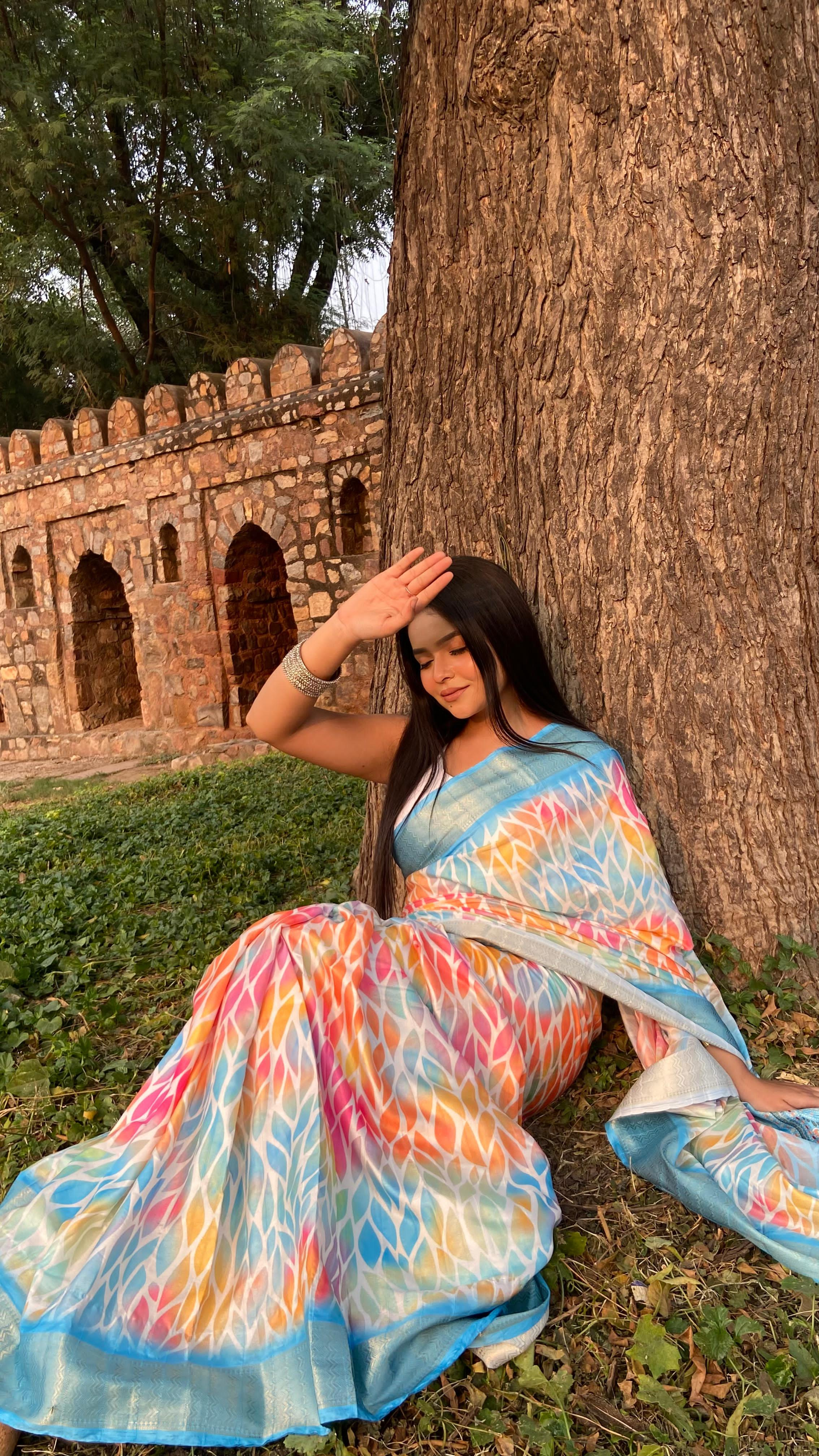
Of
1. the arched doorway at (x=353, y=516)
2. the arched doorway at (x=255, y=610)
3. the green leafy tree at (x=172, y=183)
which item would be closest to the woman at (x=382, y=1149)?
the arched doorway at (x=353, y=516)

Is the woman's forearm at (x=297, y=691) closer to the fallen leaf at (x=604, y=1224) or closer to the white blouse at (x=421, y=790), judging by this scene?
the white blouse at (x=421, y=790)

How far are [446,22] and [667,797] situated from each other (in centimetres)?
208

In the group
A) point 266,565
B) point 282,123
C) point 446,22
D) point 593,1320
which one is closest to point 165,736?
point 266,565

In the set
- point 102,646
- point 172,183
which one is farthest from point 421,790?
point 172,183

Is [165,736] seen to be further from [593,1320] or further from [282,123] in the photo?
[593,1320]

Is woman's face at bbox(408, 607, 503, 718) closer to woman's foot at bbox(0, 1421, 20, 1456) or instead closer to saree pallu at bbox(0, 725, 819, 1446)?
saree pallu at bbox(0, 725, 819, 1446)

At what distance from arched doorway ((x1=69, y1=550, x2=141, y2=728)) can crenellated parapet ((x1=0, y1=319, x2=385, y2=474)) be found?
135cm

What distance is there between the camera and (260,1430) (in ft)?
5.31

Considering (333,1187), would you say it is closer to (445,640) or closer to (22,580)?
(445,640)

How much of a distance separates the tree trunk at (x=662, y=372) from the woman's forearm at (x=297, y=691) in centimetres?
65

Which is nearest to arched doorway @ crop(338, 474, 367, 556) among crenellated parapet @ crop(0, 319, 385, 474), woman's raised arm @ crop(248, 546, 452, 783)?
crenellated parapet @ crop(0, 319, 385, 474)

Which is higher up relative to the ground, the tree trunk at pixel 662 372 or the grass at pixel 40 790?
the tree trunk at pixel 662 372

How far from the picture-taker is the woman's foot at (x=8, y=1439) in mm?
1618

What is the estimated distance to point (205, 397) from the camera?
33.9ft
